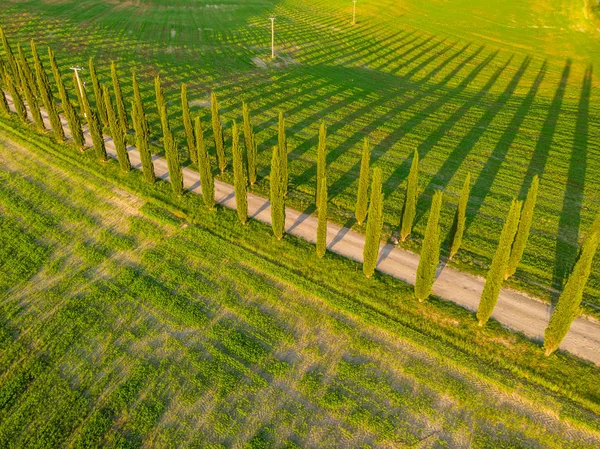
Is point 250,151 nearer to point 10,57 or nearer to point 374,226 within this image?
point 374,226

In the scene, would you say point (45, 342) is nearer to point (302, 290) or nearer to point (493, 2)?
point (302, 290)

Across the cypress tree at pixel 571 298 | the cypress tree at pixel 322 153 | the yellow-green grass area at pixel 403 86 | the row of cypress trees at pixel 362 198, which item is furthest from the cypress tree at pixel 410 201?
the cypress tree at pixel 571 298

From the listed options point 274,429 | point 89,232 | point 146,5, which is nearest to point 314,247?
point 274,429

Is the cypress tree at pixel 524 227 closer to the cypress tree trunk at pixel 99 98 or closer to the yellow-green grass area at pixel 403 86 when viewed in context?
the yellow-green grass area at pixel 403 86

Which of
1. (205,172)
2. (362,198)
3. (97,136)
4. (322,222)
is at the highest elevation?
(205,172)

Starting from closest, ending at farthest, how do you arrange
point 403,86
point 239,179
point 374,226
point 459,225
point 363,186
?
point 374,226 < point 459,225 < point 363,186 < point 239,179 < point 403,86

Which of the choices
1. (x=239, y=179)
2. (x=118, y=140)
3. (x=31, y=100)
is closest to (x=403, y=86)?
(x=239, y=179)

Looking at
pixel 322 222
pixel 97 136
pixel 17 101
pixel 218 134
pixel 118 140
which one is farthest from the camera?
pixel 17 101
